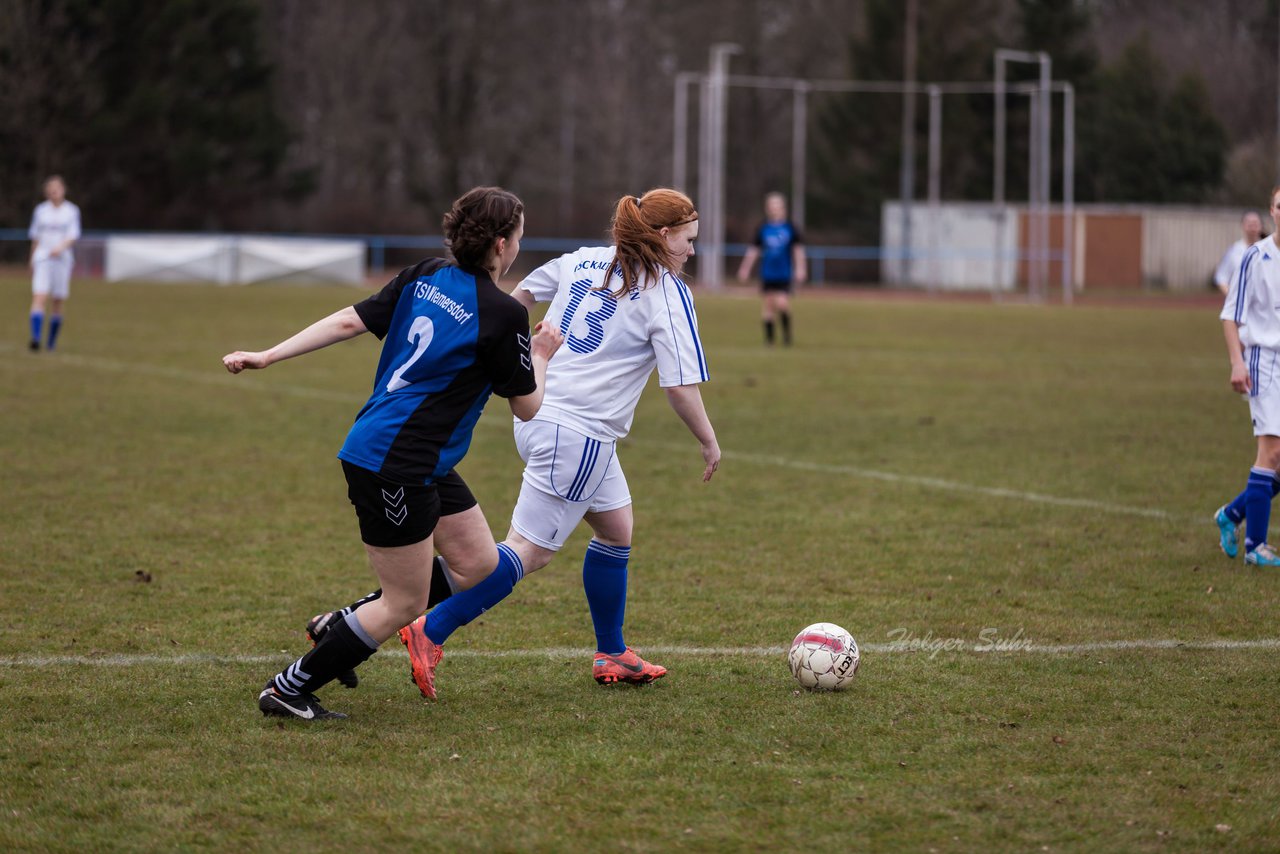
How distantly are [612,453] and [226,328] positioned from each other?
1785cm

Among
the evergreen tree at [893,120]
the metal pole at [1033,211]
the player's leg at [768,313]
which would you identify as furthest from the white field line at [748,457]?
the evergreen tree at [893,120]

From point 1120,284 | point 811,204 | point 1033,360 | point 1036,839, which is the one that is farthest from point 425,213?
point 1036,839

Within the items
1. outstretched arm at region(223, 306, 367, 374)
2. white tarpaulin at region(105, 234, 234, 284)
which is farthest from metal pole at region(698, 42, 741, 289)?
outstretched arm at region(223, 306, 367, 374)

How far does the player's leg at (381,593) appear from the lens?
421 cm

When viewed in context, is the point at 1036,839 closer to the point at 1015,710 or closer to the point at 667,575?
the point at 1015,710

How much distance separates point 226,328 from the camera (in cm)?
2155

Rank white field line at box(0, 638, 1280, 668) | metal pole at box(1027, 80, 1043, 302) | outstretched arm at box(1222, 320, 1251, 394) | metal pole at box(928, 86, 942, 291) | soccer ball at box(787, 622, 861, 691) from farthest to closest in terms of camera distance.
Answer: metal pole at box(928, 86, 942, 291)
metal pole at box(1027, 80, 1043, 302)
outstretched arm at box(1222, 320, 1251, 394)
white field line at box(0, 638, 1280, 668)
soccer ball at box(787, 622, 861, 691)

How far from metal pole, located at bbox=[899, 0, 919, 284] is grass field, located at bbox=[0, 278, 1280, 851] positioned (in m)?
30.1

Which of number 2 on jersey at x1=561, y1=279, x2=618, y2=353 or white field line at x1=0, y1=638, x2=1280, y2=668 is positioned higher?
number 2 on jersey at x1=561, y1=279, x2=618, y2=353

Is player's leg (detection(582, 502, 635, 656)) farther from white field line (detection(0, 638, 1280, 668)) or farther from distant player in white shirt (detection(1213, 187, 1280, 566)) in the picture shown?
distant player in white shirt (detection(1213, 187, 1280, 566))

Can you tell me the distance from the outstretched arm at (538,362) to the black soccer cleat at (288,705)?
3.60ft

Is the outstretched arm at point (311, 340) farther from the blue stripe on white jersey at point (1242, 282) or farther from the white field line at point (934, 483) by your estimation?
the white field line at point (934, 483)

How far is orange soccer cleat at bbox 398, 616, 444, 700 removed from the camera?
4648 millimetres

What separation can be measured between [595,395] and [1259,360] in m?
3.69
